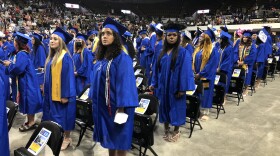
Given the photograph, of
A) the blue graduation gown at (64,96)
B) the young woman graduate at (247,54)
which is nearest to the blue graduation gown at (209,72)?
the young woman graduate at (247,54)

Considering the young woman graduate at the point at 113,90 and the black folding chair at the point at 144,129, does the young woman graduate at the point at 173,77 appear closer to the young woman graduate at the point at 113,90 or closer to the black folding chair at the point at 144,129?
the black folding chair at the point at 144,129

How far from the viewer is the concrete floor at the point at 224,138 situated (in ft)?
13.3

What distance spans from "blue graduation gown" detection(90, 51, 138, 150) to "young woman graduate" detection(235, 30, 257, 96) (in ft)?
17.1

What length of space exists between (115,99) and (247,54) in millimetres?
5520

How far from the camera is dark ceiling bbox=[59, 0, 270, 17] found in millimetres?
30109

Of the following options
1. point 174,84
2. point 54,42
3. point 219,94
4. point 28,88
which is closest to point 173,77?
point 174,84

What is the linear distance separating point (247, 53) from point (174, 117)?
408 centimetres

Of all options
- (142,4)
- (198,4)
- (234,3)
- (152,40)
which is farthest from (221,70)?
(142,4)

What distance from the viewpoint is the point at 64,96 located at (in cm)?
368

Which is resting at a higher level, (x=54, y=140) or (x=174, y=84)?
(x=174, y=84)

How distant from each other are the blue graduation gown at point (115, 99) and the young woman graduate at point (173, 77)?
1386 millimetres

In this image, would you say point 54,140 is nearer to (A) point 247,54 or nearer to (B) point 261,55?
(A) point 247,54

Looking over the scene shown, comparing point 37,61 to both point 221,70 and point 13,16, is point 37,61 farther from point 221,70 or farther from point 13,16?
point 13,16

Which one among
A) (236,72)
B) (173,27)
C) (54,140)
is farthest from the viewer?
(236,72)
